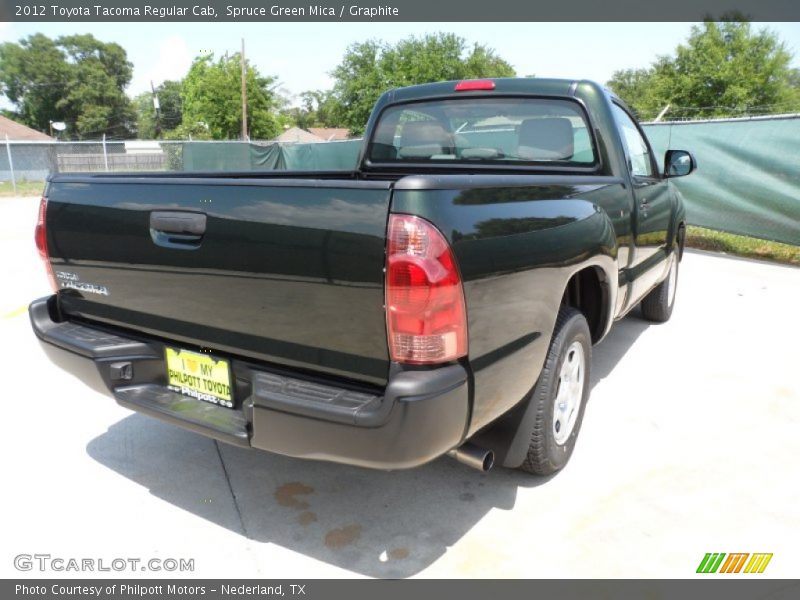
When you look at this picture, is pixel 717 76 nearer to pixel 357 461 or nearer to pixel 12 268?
pixel 12 268

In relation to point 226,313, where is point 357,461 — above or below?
below

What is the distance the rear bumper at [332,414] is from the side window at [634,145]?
8.40ft

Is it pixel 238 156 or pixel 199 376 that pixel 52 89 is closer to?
pixel 238 156

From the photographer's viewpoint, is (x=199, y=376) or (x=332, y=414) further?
(x=199, y=376)

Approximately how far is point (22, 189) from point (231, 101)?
18782mm

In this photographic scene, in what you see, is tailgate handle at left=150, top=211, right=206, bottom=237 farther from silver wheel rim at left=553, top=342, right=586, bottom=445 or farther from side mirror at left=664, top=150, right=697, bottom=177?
side mirror at left=664, top=150, right=697, bottom=177

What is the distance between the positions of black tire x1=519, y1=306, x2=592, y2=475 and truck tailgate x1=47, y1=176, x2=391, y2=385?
95 cm

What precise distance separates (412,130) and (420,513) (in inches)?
99.4

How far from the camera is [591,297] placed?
3426 mm

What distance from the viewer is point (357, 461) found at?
2092 millimetres

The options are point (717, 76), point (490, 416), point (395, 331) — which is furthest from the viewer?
point (717, 76)

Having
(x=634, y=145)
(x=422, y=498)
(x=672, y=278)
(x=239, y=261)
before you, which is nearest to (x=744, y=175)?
(x=672, y=278)

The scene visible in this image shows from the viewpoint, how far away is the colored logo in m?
2.42

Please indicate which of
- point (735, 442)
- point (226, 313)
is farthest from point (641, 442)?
point (226, 313)
